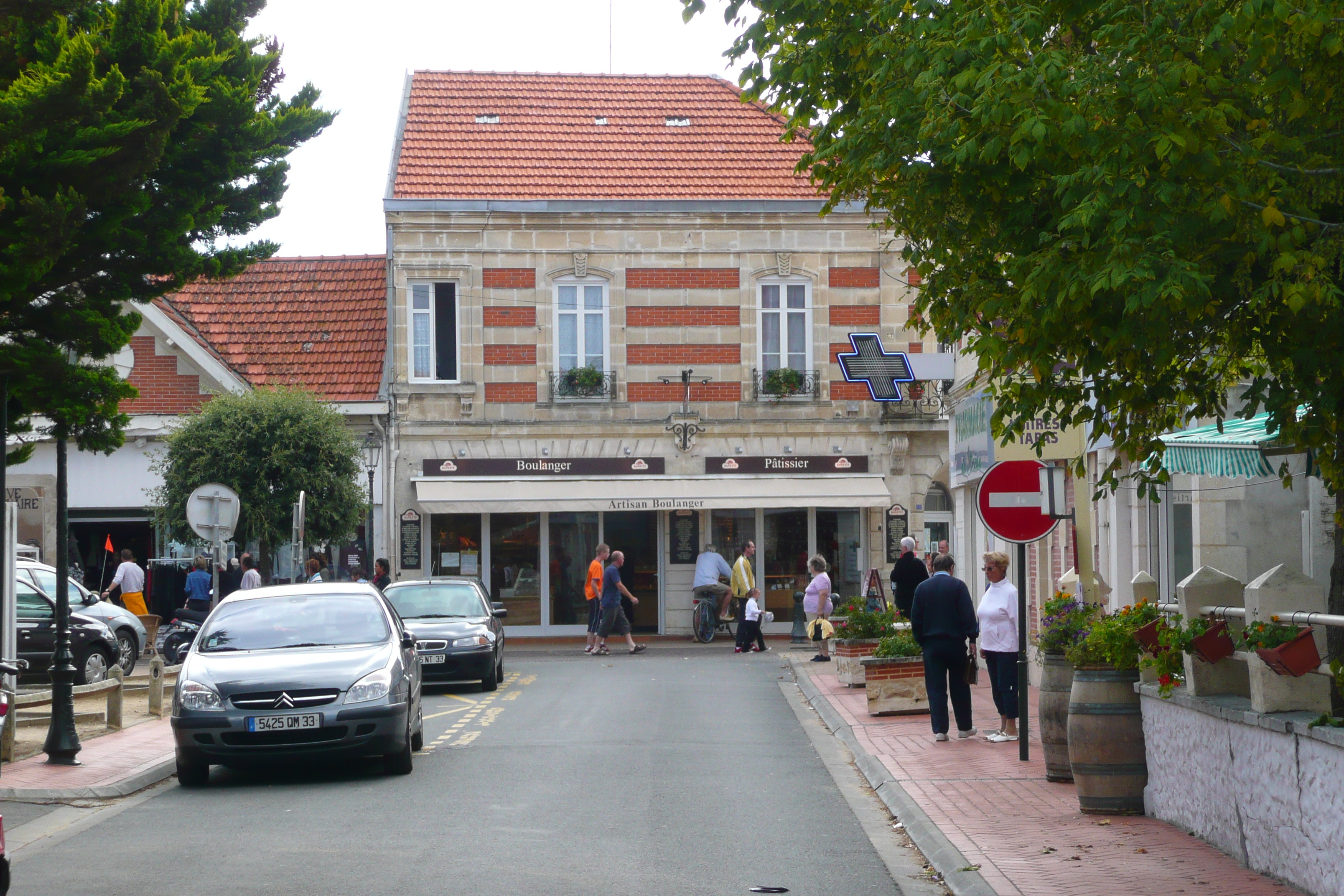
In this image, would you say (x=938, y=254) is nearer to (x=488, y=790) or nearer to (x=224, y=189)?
(x=488, y=790)

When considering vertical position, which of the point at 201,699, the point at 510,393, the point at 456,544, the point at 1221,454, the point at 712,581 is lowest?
the point at 201,699

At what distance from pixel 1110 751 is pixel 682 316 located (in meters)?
22.2

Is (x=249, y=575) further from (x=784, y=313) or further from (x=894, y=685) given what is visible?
(x=894, y=685)

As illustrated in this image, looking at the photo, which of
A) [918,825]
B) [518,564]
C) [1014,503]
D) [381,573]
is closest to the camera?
[918,825]

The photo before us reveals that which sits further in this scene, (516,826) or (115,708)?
(115,708)

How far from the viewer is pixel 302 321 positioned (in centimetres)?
3297

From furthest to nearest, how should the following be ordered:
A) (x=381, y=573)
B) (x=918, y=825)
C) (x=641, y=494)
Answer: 1. (x=641, y=494)
2. (x=381, y=573)
3. (x=918, y=825)

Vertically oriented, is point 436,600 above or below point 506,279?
below

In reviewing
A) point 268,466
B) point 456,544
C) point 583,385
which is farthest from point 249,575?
point 583,385

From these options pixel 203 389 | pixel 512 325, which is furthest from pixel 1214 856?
pixel 203 389

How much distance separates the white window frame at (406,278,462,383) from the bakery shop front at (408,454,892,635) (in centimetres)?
177

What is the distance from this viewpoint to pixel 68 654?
513 inches

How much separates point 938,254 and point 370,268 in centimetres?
2709

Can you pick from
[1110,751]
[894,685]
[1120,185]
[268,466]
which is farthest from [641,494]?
[1120,185]
